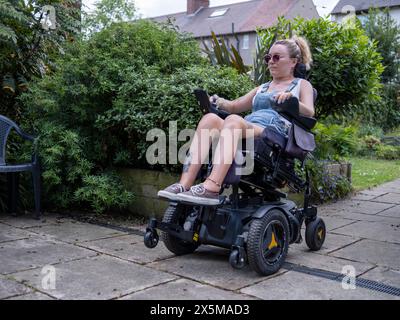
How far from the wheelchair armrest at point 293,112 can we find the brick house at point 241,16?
29971mm

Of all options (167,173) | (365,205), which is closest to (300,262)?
(167,173)

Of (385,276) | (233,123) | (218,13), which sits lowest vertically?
(385,276)

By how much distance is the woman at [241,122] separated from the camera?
2.81m

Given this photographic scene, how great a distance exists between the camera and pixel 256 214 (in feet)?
9.37

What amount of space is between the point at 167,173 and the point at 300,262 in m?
1.59

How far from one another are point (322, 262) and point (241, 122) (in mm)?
1080

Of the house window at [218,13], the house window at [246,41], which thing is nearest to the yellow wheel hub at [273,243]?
Answer: the house window at [246,41]

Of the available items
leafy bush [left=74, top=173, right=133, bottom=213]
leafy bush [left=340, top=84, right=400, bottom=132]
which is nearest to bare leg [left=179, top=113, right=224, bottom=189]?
leafy bush [left=74, top=173, right=133, bottom=213]

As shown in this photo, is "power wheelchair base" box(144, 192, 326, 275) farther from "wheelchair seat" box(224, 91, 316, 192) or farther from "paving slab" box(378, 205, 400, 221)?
"paving slab" box(378, 205, 400, 221)

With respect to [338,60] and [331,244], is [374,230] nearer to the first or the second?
[331,244]

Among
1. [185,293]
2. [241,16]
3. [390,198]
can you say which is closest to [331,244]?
[185,293]

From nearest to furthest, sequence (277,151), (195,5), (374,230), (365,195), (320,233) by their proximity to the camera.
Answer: (277,151)
(320,233)
(374,230)
(365,195)
(195,5)

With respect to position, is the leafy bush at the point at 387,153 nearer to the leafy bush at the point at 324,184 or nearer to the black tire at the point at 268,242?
the leafy bush at the point at 324,184
